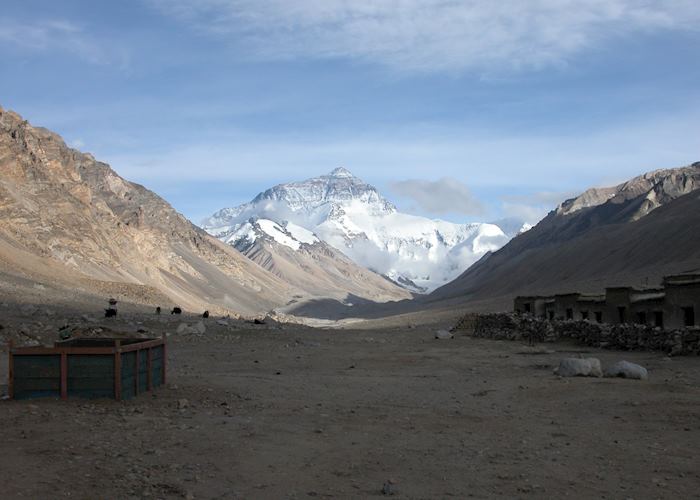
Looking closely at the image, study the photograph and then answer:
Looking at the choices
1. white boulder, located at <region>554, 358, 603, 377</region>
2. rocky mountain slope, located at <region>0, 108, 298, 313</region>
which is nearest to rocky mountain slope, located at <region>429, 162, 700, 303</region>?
white boulder, located at <region>554, 358, 603, 377</region>

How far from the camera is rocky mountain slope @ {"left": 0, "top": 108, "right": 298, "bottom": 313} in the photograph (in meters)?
60.2

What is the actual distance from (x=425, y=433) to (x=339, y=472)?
276 cm

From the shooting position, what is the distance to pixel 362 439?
11086mm

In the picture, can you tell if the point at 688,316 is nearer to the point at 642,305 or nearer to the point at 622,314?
the point at 642,305

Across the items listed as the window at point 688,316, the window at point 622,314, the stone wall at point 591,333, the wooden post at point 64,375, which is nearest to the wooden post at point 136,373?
the wooden post at point 64,375

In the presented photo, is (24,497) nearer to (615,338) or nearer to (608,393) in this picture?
(608,393)

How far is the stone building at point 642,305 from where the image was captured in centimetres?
2475

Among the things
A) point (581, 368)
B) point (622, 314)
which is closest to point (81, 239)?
point (622, 314)

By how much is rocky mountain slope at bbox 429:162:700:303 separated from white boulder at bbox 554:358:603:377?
38.6 metres

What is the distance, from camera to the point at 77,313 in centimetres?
3531

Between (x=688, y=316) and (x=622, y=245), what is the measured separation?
69106 mm

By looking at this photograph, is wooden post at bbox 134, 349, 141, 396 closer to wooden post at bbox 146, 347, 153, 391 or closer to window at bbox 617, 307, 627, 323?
wooden post at bbox 146, 347, 153, 391

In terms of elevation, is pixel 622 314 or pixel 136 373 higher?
pixel 622 314

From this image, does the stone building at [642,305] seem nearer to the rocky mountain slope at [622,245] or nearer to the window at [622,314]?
the window at [622,314]
